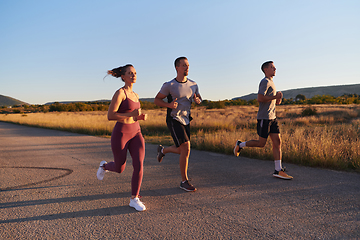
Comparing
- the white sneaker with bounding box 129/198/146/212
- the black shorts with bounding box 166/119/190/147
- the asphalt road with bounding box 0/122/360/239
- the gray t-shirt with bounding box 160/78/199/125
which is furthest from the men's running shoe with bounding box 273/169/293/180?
the white sneaker with bounding box 129/198/146/212

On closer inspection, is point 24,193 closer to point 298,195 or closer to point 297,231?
point 297,231

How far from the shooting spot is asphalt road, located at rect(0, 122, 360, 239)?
2.95m

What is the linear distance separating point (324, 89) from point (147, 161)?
17258 centimetres

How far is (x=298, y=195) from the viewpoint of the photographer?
4.11m

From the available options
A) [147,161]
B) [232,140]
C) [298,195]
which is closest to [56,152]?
[147,161]

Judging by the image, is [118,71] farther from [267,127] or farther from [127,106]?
[267,127]

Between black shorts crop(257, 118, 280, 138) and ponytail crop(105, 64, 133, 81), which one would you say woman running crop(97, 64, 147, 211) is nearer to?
ponytail crop(105, 64, 133, 81)

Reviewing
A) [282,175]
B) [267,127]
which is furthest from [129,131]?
[282,175]

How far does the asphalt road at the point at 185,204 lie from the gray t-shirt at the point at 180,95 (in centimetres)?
130

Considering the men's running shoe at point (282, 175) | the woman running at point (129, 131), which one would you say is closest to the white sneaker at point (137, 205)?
the woman running at point (129, 131)

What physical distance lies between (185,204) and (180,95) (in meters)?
1.73

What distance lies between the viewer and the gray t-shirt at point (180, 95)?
432 centimetres

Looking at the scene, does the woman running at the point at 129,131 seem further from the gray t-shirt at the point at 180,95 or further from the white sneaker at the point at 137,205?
the gray t-shirt at the point at 180,95

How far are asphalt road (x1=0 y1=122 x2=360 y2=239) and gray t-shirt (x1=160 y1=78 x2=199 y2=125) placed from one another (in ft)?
4.27
